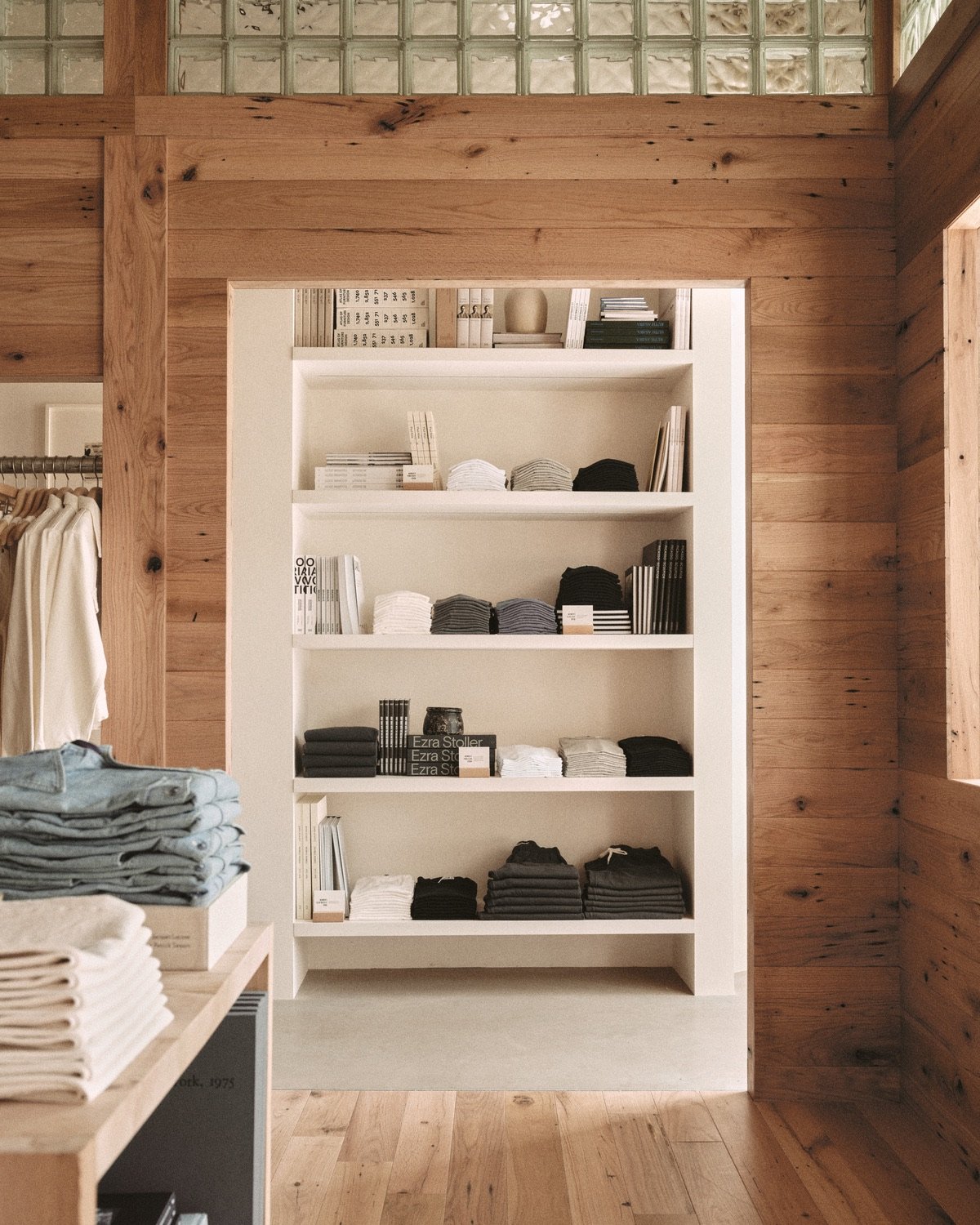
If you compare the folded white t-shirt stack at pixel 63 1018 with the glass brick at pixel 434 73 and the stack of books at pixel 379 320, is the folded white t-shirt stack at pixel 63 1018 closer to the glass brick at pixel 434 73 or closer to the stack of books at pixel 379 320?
the glass brick at pixel 434 73

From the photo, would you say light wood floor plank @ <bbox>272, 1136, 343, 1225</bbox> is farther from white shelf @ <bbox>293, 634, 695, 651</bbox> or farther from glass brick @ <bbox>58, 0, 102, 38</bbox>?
glass brick @ <bbox>58, 0, 102, 38</bbox>

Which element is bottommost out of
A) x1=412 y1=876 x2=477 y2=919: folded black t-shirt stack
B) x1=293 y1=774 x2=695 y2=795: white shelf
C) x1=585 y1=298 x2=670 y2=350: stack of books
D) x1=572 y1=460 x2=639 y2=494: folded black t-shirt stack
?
x1=412 y1=876 x2=477 y2=919: folded black t-shirt stack

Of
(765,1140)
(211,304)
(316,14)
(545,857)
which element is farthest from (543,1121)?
(316,14)

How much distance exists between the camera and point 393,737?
145 inches

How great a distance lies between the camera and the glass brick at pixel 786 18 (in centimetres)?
271

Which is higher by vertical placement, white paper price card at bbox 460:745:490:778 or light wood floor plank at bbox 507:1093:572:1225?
white paper price card at bbox 460:745:490:778

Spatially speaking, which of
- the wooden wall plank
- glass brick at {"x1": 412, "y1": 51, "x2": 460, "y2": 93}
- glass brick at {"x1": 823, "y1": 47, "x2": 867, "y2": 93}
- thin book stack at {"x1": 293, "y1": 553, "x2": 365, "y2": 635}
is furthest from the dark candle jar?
glass brick at {"x1": 823, "y1": 47, "x2": 867, "y2": 93}

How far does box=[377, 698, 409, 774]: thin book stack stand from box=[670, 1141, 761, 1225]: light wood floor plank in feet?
5.31

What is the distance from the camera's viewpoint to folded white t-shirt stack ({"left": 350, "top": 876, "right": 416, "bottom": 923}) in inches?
141

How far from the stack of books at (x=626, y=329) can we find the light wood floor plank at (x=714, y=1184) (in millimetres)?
2480

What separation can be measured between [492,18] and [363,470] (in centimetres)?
147

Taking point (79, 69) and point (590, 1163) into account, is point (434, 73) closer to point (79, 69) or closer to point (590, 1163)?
point (79, 69)

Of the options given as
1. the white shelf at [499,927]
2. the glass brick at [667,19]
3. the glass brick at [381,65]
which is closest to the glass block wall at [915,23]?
the glass brick at [667,19]

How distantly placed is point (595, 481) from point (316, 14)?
165 centimetres
